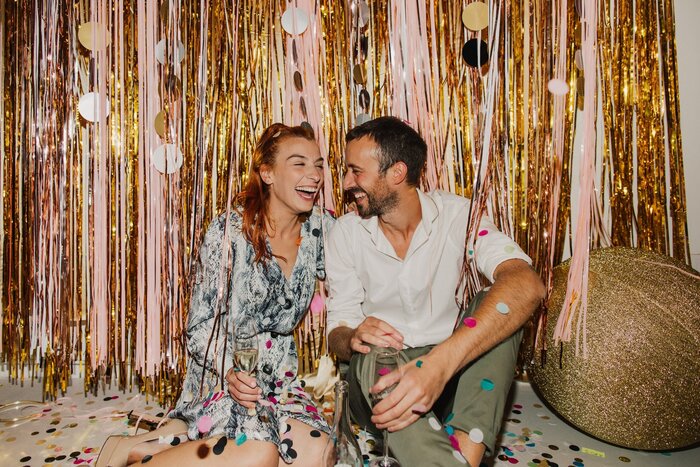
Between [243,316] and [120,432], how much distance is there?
30.0 inches

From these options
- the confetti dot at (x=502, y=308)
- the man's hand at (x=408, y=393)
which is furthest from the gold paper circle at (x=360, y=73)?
the man's hand at (x=408, y=393)

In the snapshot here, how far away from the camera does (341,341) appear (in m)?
1.39

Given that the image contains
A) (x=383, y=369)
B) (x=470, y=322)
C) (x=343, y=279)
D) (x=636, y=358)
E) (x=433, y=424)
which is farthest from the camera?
(x=343, y=279)

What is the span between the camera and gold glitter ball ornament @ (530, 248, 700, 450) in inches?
56.5

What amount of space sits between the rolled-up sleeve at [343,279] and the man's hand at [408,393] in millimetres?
517

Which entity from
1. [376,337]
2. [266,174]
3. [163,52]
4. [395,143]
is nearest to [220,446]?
[376,337]

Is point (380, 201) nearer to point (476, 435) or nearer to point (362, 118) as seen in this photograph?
point (362, 118)

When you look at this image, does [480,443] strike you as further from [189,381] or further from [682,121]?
[682,121]

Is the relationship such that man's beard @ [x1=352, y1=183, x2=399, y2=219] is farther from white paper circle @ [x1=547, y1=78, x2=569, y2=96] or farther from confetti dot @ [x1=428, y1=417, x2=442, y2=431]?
white paper circle @ [x1=547, y1=78, x2=569, y2=96]

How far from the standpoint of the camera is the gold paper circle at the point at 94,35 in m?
1.94

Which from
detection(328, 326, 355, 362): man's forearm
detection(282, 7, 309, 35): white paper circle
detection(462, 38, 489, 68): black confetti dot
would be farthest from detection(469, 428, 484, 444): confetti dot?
A: detection(282, 7, 309, 35): white paper circle

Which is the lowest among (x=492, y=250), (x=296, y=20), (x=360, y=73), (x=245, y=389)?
(x=245, y=389)

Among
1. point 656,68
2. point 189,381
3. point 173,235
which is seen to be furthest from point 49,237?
point 656,68

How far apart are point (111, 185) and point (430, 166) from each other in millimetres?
1435
